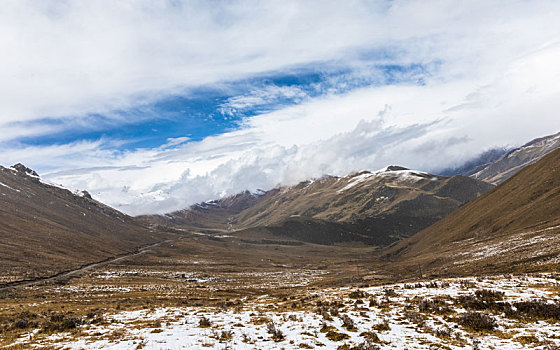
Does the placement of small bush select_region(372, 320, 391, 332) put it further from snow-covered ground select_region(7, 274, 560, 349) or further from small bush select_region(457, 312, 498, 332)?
small bush select_region(457, 312, 498, 332)

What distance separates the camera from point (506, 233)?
347ft

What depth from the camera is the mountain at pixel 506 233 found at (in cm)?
6419

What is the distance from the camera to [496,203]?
481 ft

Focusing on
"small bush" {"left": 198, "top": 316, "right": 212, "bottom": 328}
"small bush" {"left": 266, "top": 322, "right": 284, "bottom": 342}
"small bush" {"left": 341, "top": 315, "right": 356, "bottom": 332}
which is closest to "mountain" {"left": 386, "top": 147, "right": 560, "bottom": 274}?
"small bush" {"left": 341, "top": 315, "right": 356, "bottom": 332}

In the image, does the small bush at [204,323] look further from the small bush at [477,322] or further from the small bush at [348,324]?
the small bush at [477,322]

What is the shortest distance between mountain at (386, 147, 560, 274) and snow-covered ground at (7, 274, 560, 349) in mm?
36461

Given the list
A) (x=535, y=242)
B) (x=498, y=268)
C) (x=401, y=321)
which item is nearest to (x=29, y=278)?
(x=401, y=321)

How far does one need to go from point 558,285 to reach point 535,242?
5608 cm

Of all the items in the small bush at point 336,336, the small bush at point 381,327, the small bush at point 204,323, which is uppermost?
the small bush at point 204,323

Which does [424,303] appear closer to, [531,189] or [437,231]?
[531,189]

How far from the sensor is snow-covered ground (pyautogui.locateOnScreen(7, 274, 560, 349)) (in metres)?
17.1

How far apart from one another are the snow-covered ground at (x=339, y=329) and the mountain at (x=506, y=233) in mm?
36461

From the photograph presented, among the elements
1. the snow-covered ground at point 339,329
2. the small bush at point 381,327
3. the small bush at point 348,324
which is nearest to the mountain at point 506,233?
the snow-covered ground at point 339,329

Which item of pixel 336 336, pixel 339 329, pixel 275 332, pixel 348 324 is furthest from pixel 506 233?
pixel 275 332
